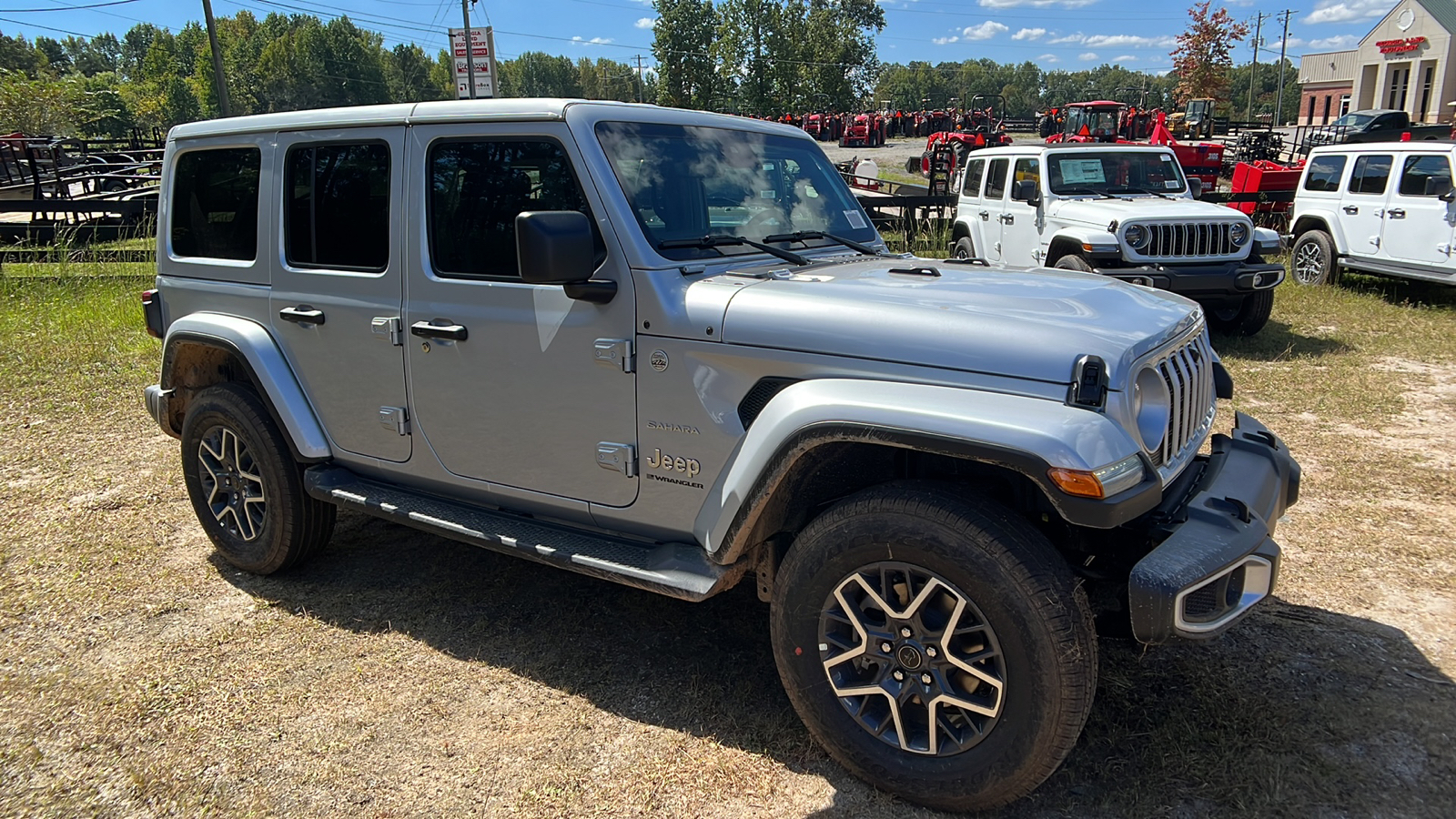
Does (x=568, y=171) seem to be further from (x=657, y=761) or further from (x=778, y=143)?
(x=657, y=761)

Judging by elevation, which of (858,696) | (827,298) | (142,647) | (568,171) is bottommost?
(142,647)

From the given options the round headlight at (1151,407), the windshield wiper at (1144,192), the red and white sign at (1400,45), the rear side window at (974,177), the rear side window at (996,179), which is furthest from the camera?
the red and white sign at (1400,45)

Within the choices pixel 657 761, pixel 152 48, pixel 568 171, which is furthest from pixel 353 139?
pixel 152 48

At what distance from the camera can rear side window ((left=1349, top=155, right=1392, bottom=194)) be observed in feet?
36.1

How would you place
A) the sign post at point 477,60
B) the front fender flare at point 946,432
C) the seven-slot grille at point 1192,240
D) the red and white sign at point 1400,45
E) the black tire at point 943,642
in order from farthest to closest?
the red and white sign at point 1400,45 < the sign post at point 477,60 < the seven-slot grille at point 1192,240 < the black tire at point 943,642 < the front fender flare at point 946,432

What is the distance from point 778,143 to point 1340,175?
10947 mm

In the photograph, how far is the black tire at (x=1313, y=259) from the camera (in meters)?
11.8

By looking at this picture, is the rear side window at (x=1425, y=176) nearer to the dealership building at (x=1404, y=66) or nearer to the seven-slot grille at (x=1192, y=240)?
the seven-slot grille at (x=1192, y=240)

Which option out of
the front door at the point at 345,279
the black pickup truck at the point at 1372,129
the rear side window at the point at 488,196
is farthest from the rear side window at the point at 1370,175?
the black pickup truck at the point at 1372,129

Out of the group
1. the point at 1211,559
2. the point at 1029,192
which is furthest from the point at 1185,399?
the point at 1029,192

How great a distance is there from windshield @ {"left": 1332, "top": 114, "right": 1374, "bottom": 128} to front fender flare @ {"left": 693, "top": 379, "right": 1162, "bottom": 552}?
33503 millimetres

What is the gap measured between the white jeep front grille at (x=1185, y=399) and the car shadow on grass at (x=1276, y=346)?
20.5ft

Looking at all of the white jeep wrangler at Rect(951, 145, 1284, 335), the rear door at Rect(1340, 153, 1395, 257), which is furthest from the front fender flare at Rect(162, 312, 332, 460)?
the rear door at Rect(1340, 153, 1395, 257)

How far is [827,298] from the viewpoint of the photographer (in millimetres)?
2805
